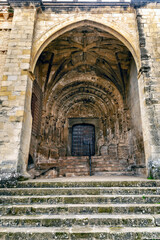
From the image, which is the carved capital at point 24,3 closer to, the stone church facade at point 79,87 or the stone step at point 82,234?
the stone church facade at point 79,87

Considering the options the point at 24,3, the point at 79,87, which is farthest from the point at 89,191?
the point at 79,87

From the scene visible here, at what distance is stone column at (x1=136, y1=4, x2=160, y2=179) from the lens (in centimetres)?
416

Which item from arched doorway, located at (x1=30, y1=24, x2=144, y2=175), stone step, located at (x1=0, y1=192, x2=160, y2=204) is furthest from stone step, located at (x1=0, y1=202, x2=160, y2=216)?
arched doorway, located at (x1=30, y1=24, x2=144, y2=175)

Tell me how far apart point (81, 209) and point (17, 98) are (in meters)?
3.24

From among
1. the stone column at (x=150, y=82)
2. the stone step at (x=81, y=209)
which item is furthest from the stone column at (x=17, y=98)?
the stone column at (x=150, y=82)

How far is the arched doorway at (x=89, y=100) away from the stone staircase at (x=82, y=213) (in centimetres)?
357

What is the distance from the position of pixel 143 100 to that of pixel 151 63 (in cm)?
116

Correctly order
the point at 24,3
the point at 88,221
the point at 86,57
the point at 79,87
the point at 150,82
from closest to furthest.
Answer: the point at 88,221
the point at 150,82
the point at 24,3
the point at 86,57
the point at 79,87

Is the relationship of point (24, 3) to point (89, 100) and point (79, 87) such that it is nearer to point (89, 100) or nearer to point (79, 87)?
point (79, 87)

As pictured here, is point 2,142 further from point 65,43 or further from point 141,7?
point 141,7

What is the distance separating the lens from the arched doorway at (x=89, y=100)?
6.92 m

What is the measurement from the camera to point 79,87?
30.7 feet

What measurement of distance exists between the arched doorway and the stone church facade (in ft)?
0.14

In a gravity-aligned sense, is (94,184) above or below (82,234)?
above
